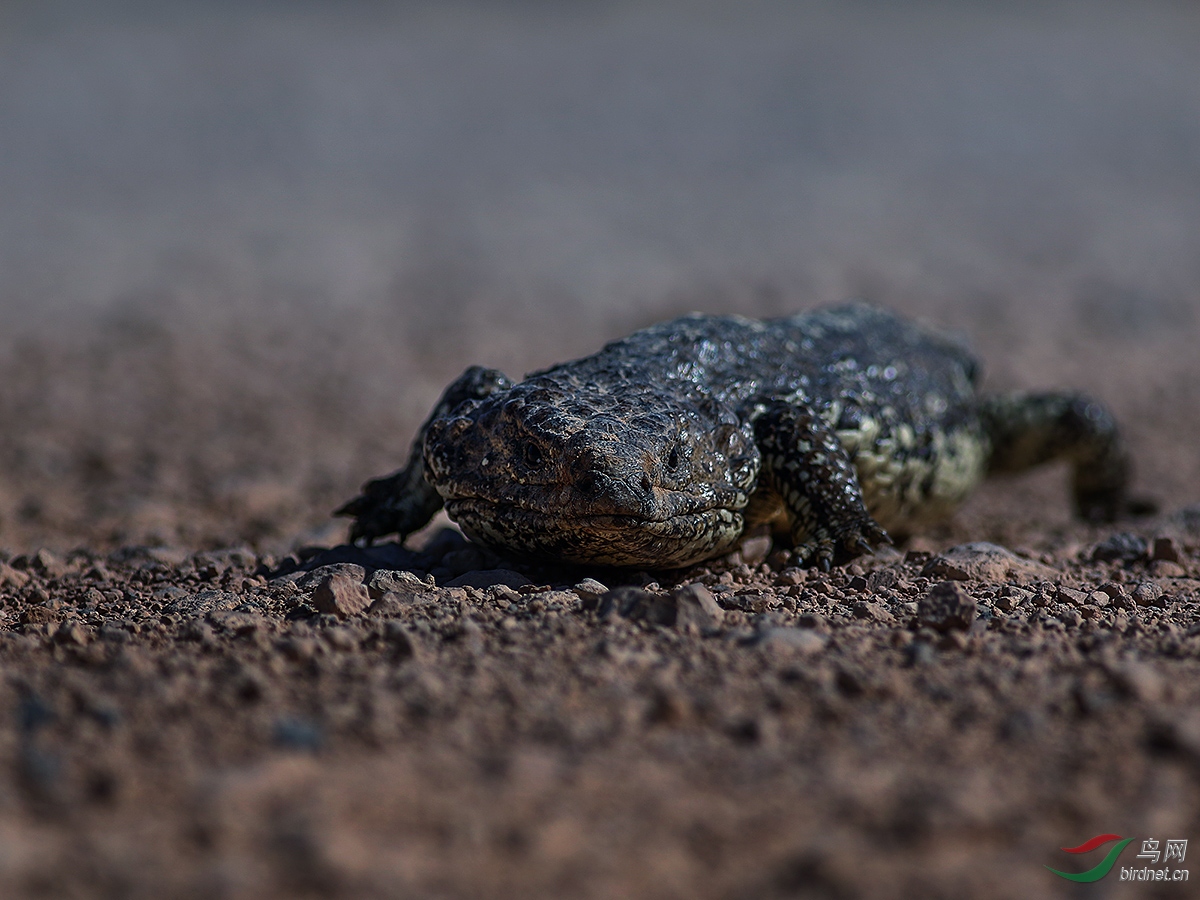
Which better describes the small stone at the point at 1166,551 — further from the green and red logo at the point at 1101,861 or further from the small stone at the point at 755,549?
the green and red logo at the point at 1101,861

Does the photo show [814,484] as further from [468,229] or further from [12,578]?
[468,229]

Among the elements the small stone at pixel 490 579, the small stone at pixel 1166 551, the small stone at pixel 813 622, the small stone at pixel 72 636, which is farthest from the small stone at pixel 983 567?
the small stone at pixel 72 636

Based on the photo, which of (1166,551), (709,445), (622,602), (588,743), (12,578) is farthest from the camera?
(1166,551)

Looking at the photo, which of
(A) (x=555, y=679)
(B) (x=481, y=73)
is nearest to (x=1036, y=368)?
(A) (x=555, y=679)

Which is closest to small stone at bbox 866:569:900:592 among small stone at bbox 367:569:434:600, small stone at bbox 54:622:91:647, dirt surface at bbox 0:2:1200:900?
dirt surface at bbox 0:2:1200:900

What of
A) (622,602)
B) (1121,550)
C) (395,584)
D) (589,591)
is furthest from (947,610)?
(1121,550)

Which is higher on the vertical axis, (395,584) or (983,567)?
(395,584)

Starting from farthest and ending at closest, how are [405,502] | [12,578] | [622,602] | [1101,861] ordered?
[405,502], [12,578], [622,602], [1101,861]
